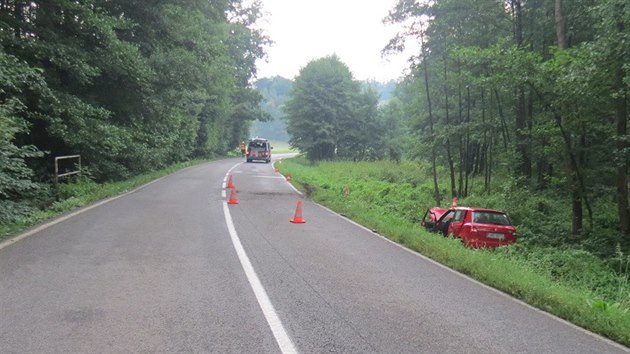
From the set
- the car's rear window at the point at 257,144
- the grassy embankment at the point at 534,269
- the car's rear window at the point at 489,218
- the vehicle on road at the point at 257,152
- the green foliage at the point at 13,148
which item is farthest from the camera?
the car's rear window at the point at 257,144

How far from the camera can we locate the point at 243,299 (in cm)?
577

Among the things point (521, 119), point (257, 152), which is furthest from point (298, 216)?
point (257, 152)

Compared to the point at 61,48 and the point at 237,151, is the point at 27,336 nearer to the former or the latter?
the point at 61,48

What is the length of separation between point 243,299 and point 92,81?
15.6 metres

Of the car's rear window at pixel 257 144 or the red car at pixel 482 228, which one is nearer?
the red car at pixel 482 228

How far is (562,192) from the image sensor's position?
63.5 feet

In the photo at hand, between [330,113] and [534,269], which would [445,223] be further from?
[330,113]

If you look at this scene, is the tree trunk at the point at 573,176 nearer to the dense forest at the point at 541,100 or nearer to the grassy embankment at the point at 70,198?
the dense forest at the point at 541,100

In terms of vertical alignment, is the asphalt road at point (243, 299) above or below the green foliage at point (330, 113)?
below

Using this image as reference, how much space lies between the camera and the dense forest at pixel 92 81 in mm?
12602

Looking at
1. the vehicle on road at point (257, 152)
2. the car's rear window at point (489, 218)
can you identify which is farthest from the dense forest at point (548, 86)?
the vehicle on road at point (257, 152)

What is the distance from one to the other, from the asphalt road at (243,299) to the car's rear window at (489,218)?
3.52 m

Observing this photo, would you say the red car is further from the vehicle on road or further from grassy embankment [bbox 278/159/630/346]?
the vehicle on road

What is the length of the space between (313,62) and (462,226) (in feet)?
152
